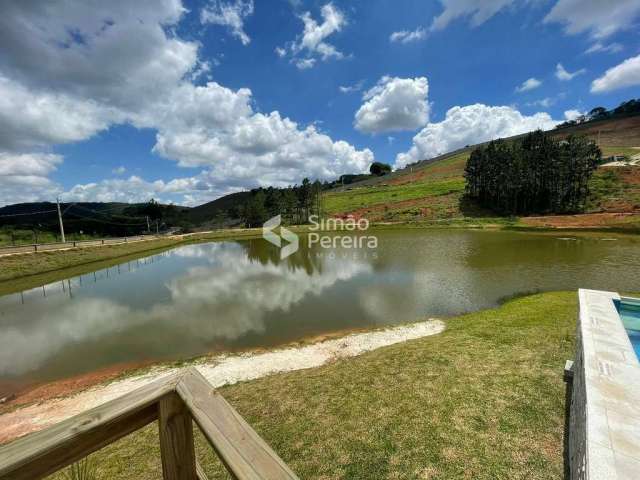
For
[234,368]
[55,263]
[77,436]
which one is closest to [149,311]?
[234,368]

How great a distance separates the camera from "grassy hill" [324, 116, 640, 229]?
1755 inches

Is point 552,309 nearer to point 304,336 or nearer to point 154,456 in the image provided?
point 304,336

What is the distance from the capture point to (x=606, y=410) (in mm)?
2881

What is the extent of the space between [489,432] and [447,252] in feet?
74.3

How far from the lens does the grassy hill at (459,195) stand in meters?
44.6

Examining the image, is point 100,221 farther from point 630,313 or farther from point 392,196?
point 630,313

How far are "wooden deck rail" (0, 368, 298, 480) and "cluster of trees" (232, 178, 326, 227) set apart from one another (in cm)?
6631

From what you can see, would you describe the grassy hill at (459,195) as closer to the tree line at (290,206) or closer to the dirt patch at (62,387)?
the tree line at (290,206)

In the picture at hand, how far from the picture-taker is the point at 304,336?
431 inches

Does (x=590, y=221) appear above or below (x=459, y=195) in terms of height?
below

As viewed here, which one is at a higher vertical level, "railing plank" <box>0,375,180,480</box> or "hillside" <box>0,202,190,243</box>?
"hillside" <box>0,202,190,243</box>

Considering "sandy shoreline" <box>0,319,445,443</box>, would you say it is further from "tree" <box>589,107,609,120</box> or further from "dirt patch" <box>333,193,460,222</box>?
"tree" <box>589,107,609,120</box>

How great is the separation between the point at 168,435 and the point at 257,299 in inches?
568

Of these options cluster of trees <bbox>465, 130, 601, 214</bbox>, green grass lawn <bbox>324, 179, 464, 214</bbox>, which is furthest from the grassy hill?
cluster of trees <bbox>465, 130, 601, 214</bbox>
